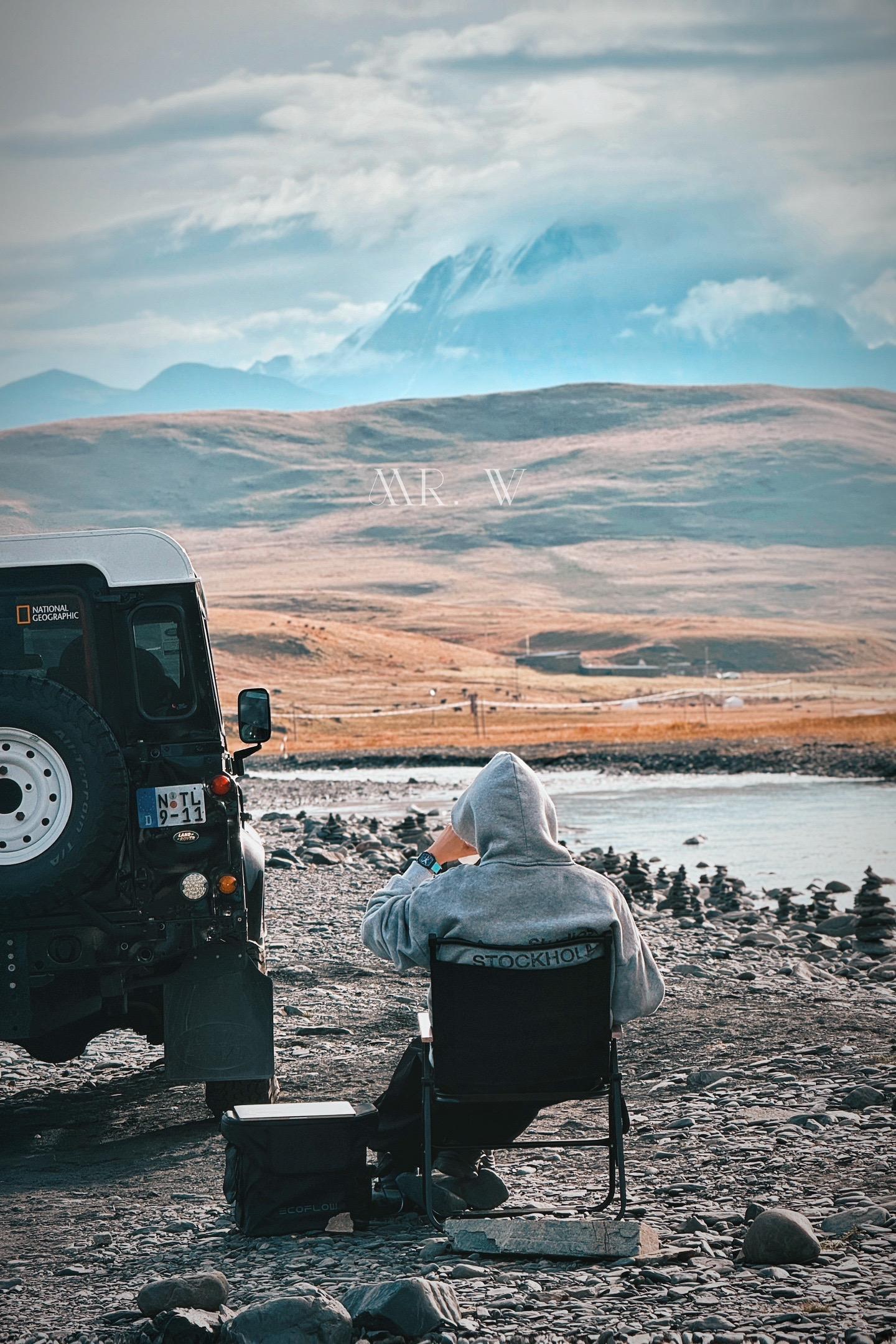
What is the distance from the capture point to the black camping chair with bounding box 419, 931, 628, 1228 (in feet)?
18.3

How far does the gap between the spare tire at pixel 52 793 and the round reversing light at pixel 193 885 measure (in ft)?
1.58

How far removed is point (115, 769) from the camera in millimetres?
6707

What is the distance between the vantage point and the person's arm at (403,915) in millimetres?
5785

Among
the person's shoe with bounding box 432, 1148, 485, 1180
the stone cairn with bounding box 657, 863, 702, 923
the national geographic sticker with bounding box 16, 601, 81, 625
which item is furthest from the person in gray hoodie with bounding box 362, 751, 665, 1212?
the stone cairn with bounding box 657, 863, 702, 923

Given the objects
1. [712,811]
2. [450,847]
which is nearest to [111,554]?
[450,847]

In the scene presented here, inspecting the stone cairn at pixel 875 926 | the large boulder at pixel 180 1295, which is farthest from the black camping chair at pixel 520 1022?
the stone cairn at pixel 875 926

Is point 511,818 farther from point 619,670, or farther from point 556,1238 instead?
point 619,670

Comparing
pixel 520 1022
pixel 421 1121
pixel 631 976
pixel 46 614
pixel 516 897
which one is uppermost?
pixel 46 614

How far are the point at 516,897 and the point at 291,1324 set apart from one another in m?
1.69

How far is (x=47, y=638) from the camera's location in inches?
287

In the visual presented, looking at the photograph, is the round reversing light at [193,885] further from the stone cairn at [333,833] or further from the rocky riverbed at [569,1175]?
the stone cairn at [333,833]

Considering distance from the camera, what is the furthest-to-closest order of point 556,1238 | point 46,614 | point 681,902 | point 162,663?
1. point 681,902
2. point 162,663
3. point 46,614
4. point 556,1238

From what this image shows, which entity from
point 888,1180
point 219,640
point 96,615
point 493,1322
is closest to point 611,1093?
point 493,1322

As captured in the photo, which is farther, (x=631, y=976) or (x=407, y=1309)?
(x=631, y=976)
